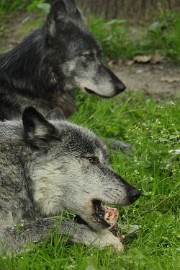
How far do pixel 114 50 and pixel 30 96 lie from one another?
2577 mm

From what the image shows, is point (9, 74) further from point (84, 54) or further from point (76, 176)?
point (76, 176)

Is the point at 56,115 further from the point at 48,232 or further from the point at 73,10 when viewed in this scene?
the point at 73,10

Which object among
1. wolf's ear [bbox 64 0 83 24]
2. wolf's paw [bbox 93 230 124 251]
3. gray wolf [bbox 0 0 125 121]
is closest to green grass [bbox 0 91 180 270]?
wolf's paw [bbox 93 230 124 251]

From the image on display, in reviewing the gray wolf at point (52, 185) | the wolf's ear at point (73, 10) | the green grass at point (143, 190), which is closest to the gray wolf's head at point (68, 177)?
the gray wolf at point (52, 185)

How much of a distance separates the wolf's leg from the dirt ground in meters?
3.85

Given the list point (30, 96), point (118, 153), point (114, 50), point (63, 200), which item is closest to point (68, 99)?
point (30, 96)

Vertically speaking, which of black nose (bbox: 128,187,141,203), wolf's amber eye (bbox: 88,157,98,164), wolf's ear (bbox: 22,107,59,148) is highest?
wolf's ear (bbox: 22,107,59,148)

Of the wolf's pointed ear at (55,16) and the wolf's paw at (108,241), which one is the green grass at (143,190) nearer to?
the wolf's paw at (108,241)

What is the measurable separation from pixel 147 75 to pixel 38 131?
4.54 m

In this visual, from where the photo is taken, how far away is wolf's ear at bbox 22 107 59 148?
4.91 metres

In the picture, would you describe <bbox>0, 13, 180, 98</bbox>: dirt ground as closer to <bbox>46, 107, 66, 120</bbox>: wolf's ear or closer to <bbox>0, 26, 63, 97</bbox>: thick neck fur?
<bbox>0, 26, 63, 97</bbox>: thick neck fur

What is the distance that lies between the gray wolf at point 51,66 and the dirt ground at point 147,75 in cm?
135

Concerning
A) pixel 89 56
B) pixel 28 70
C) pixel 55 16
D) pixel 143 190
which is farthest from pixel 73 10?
pixel 143 190

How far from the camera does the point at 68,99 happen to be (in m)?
7.61
